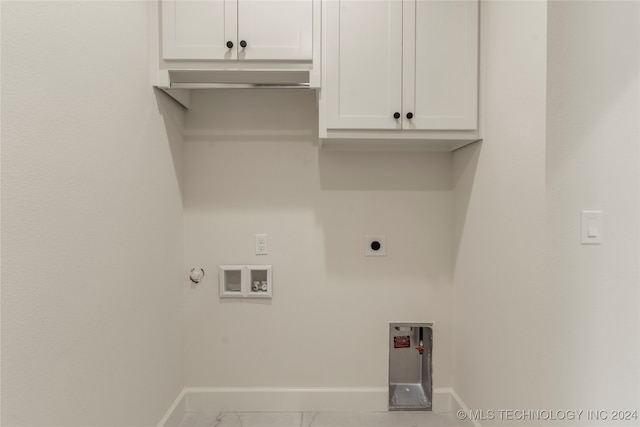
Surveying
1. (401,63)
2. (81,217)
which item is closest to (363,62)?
(401,63)

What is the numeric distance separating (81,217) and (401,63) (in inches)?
56.8

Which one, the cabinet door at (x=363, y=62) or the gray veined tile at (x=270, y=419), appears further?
the gray veined tile at (x=270, y=419)

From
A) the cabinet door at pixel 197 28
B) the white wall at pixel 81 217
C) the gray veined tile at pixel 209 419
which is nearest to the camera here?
the white wall at pixel 81 217

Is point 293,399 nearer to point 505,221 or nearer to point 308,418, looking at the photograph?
point 308,418

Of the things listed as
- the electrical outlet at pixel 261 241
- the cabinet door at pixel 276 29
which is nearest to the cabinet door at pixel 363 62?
the cabinet door at pixel 276 29

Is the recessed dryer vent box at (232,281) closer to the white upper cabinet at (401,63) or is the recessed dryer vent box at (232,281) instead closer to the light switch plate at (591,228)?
the white upper cabinet at (401,63)

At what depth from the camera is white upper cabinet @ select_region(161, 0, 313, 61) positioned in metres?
1.59

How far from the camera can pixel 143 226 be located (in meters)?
1.52

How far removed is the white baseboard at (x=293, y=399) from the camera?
2.02 m

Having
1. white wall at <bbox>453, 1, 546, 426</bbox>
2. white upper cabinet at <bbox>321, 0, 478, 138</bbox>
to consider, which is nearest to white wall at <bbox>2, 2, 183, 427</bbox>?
white upper cabinet at <bbox>321, 0, 478, 138</bbox>

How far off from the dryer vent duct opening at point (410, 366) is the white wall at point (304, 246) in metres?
0.08

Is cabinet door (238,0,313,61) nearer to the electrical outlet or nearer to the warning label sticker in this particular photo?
the electrical outlet

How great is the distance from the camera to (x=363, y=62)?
1.62 meters

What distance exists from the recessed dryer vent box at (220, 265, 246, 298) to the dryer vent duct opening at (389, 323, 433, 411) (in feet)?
3.00
